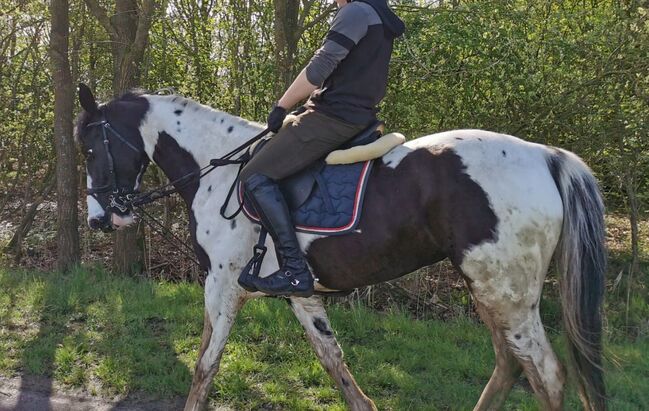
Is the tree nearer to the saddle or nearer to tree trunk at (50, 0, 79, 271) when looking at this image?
tree trunk at (50, 0, 79, 271)

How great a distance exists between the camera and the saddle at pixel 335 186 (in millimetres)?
3578

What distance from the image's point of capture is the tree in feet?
24.5

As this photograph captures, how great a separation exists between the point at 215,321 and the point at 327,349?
31.8 inches

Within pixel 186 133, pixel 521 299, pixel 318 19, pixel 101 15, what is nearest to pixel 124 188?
pixel 186 133

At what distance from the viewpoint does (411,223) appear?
3.46m

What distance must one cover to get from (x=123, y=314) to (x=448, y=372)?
3.27 m

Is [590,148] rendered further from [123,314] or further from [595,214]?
[123,314]

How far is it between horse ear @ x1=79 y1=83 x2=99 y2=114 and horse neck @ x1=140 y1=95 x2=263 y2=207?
14.5 inches

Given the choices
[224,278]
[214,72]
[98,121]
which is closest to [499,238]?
[224,278]

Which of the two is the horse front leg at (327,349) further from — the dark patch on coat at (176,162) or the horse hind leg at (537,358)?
the horse hind leg at (537,358)

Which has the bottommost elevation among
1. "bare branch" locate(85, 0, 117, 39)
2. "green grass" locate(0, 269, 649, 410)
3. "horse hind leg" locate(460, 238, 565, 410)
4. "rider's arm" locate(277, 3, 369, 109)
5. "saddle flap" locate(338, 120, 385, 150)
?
"green grass" locate(0, 269, 649, 410)

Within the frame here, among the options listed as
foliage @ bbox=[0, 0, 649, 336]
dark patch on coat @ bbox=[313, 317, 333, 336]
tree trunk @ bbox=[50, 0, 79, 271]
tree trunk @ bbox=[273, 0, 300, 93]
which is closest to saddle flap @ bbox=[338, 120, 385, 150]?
dark patch on coat @ bbox=[313, 317, 333, 336]

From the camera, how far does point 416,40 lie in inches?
259

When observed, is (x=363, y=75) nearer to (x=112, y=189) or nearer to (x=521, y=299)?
(x=521, y=299)
